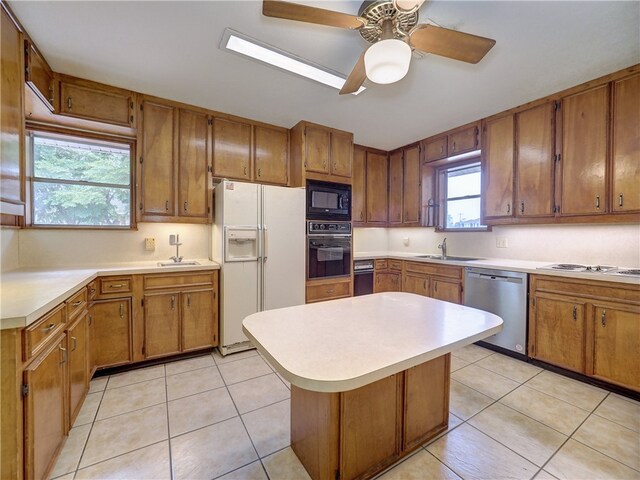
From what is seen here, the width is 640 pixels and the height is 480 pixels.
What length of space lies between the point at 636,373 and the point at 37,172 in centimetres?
519

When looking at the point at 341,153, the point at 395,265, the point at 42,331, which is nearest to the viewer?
the point at 42,331

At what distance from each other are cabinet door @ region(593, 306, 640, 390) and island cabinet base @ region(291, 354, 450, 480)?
154cm

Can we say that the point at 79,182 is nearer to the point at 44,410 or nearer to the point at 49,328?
the point at 49,328

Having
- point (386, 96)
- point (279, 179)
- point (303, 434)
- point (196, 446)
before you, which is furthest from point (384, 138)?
point (196, 446)

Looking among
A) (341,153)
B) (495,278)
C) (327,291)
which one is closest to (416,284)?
(495,278)

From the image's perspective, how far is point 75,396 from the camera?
173cm

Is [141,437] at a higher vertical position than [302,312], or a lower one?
lower

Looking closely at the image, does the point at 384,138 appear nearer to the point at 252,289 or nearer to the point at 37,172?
the point at 252,289

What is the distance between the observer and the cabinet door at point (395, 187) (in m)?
4.23

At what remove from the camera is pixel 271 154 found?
3.31 metres

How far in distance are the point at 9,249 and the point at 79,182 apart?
31.3 inches

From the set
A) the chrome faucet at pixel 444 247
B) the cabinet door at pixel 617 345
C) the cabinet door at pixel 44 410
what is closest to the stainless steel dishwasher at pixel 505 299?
the cabinet door at pixel 617 345

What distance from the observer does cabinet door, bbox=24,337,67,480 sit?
44.9 inches

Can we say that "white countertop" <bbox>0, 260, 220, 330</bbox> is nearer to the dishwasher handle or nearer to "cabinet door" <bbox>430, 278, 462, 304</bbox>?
"cabinet door" <bbox>430, 278, 462, 304</bbox>
